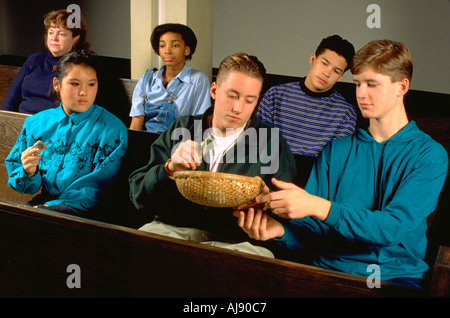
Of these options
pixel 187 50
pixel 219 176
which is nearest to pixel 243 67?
pixel 219 176

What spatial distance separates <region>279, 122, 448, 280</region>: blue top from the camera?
175 centimetres

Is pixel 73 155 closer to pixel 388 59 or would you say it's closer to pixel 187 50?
pixel 187 50

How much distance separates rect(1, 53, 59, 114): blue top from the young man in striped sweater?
1731 mm

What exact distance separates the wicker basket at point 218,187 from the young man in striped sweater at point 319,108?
3.73 feet

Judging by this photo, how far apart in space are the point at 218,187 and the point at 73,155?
3.60 ft

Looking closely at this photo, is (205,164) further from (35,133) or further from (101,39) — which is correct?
(101,39)

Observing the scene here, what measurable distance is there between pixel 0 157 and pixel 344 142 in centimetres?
217

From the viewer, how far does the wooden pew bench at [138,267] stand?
1.55m

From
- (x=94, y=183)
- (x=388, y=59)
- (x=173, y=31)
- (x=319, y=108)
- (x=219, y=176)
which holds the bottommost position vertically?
(x=94, y=183)

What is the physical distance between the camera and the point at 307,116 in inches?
115

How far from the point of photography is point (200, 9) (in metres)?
4.56

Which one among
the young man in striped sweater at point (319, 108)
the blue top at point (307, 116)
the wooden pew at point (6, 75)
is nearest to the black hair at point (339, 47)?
the young man in striped sweater at point (319, 108)

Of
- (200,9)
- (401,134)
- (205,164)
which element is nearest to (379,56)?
(401,134)
